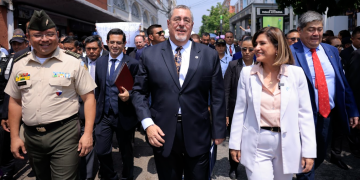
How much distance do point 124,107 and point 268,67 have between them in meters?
2.08

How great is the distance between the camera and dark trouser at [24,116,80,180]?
8.85 ft

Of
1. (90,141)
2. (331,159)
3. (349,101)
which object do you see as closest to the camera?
(90,141)

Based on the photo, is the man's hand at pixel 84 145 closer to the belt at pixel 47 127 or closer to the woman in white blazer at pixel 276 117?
the belt at pixel 47 127

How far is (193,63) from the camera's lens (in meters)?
2.50

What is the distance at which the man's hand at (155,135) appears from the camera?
2293mm

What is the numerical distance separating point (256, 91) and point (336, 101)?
1.31 metres

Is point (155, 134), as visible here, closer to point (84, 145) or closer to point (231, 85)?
point (84, 145)

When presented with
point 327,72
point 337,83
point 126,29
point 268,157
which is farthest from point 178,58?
point 126,29

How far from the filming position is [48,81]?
2.65m

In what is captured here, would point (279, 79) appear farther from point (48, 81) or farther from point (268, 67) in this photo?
point (48, 81)

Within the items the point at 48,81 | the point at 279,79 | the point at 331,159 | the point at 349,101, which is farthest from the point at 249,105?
the point at 331,159

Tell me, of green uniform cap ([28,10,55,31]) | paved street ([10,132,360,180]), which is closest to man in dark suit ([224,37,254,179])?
paved street ([10,132,360,180])

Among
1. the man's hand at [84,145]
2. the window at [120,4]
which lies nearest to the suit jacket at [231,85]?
the man's hand at [84,145]

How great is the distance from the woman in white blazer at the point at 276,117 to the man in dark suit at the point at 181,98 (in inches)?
11.2
